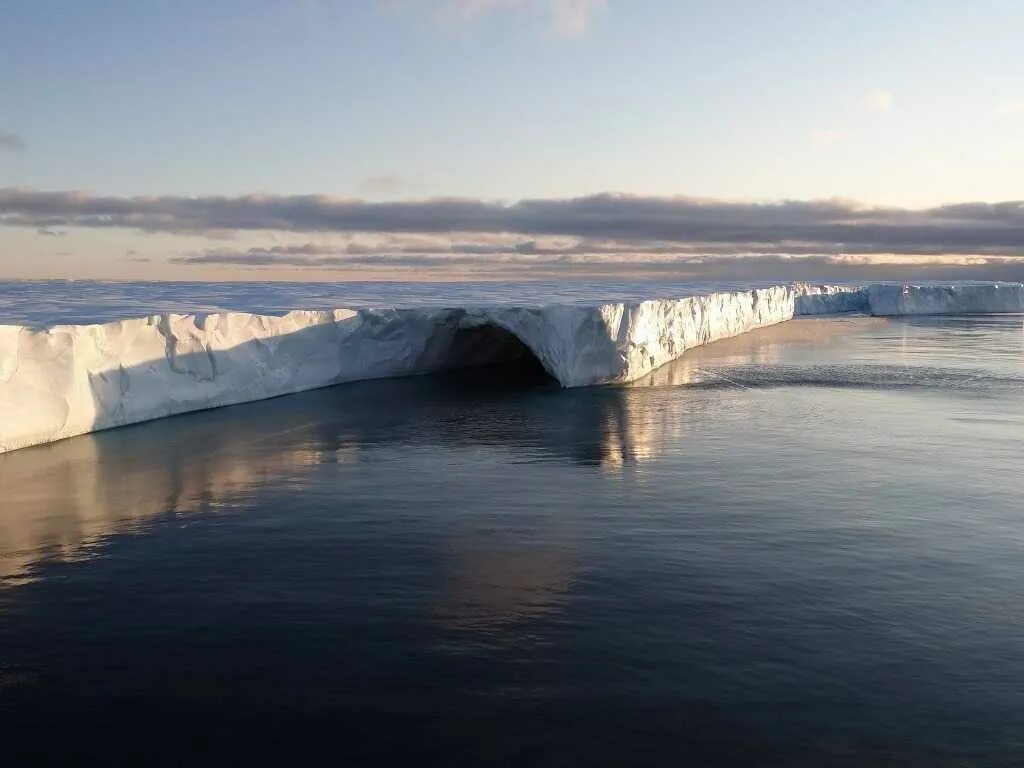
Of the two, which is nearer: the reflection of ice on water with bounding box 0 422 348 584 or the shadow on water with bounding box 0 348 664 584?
the reflection of ice on water with bounding box 0 422 348 584

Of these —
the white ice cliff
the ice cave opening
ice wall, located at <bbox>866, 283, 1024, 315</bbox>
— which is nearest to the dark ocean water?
the white ice cliff

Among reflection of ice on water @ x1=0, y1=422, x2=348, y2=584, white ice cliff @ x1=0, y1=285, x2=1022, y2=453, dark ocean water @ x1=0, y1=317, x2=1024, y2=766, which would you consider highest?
white ice cliff @ x1=0, y1=285, x2=1022, y2=453

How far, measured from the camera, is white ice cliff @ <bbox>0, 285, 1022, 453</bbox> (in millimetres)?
14844

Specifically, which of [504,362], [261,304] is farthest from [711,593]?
[504,362]

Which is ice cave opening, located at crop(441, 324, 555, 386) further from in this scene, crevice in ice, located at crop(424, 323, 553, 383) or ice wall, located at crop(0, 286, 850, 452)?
ice wall, located at crop(0, 286, 850, 452)

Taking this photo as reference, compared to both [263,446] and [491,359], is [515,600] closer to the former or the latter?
[263,446]

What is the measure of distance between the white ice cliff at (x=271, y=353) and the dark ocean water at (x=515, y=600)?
119 centimetres

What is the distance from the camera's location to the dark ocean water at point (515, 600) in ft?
17.3

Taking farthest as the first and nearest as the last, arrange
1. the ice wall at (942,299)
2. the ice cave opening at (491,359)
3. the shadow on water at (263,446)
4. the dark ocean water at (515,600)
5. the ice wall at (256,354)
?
the ice wall at (942,299) < the ice cave opening at (491,359) < the ice wall at (256,354) < the shadow on water at (263,446) < the dark ocean water at (515,600)

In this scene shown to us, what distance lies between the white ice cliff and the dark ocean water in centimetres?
119

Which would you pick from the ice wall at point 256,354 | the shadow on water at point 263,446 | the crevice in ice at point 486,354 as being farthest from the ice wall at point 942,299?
the shadow on water at point 263,446

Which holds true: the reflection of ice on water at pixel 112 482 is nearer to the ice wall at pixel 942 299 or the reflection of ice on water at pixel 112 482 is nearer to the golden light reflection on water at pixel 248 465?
the golden light reflection on water at pixel 248 465

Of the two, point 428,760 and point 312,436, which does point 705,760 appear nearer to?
point 428,760

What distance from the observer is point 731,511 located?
10.3 meters
